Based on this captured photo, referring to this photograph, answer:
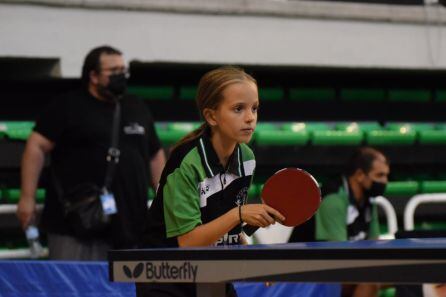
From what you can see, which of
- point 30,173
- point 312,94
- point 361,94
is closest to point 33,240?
point 30,173

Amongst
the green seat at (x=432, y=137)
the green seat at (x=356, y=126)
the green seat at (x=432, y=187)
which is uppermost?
the green seat at (x=356, y=126)

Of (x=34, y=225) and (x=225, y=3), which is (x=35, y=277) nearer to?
(x=34, y=225)

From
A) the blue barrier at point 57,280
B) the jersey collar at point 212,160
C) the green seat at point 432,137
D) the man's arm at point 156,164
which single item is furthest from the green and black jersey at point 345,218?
the jersey collar at point 212,160

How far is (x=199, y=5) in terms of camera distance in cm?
944

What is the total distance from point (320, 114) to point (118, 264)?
7.57m

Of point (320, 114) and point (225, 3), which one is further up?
point (225, 3)

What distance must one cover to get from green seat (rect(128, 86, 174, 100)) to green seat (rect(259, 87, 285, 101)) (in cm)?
88

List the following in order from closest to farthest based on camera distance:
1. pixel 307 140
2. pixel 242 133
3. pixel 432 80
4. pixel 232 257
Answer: pixel 232 257
pixel 242 133
pixel 307 140
pixel 432 80

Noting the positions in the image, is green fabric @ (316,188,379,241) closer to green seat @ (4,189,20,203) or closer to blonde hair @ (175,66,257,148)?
green seat @ (4,189,20,203)

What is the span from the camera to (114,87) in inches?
298

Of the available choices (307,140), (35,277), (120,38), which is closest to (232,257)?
(35,277)

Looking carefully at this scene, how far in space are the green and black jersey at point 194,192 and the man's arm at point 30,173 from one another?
281 cm

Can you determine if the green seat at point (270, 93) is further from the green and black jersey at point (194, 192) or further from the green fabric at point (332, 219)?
the green and black jersey at point (194, 192)

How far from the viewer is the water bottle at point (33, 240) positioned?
7.56 m
